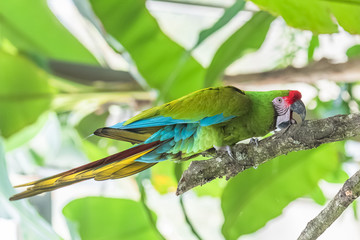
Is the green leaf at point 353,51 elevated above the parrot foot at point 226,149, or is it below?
below

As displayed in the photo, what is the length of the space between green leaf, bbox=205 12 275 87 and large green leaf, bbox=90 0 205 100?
7 centimetres

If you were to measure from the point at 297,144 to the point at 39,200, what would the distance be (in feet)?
1.65

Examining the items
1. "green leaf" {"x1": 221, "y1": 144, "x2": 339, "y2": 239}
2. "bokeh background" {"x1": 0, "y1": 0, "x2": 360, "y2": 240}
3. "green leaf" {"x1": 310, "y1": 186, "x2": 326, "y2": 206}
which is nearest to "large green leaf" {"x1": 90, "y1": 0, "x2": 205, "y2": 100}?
"bokeh background" {"x1": 0, "y1": 0, "x2": 360, "y2": 240}

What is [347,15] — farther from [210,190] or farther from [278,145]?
[210,190]

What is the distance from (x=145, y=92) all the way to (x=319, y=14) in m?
0.34

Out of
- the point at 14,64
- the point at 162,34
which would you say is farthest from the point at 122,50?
the point at 14,64

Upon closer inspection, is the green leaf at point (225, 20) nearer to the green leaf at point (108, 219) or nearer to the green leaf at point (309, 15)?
the green leaf at point (309, 15)

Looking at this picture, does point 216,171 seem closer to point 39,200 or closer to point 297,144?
point 297,144

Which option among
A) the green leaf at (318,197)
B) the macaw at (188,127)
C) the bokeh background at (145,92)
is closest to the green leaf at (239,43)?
the bokeh background at (145,92)

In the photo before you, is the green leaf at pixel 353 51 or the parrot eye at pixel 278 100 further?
the green leaf at pixel 353 51

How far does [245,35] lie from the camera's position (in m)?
0.56

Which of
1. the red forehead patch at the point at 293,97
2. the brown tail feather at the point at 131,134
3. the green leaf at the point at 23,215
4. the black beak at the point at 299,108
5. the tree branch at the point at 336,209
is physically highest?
the brown tail feather at the point at 131,134

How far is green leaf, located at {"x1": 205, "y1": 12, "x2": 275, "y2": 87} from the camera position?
1.79 ft

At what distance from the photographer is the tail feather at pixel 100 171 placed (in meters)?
0.30
